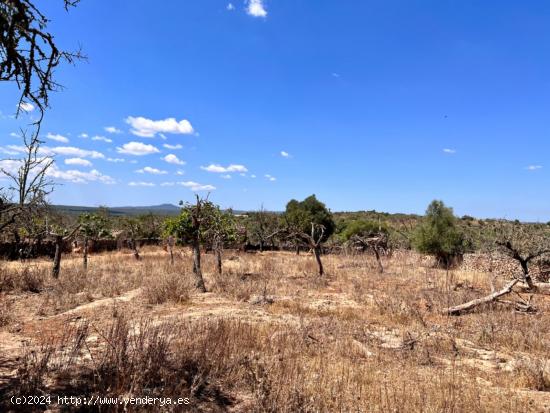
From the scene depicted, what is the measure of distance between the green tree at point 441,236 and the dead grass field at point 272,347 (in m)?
9.23

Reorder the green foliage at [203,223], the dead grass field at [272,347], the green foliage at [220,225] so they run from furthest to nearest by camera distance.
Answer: the green foliage at [220,225]
the green foliage at [203,223]
the dead grass field at [272,347]

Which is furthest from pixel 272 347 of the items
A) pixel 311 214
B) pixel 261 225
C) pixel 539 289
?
pixel 261 225

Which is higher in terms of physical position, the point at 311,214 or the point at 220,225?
the point at 311,214

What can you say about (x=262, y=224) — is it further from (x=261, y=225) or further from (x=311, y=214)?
(x=311, y=214)

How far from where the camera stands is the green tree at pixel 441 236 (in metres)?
20.5

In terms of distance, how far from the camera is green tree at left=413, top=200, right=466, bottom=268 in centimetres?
2055

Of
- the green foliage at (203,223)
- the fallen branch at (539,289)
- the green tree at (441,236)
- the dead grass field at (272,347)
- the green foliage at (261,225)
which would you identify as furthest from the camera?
the green foliage at (261,225)

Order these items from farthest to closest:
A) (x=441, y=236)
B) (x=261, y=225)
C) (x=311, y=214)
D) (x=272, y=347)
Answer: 1. (x=261, y=225)
2. (x=311, y=214)
3. (x=441, y=236)
4. (x=272, y=347)

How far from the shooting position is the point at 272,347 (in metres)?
5.49

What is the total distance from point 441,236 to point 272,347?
1770 centimetres

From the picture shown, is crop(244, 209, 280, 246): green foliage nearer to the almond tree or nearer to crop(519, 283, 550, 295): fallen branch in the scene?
the almond tree

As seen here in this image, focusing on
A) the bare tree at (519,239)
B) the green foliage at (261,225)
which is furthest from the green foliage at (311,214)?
the bare tree at (519,239)

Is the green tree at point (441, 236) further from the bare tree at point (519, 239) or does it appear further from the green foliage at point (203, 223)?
the green foliage at point (203, 223)

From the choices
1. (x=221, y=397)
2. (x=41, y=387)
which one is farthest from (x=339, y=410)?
(x=41, y=387)
